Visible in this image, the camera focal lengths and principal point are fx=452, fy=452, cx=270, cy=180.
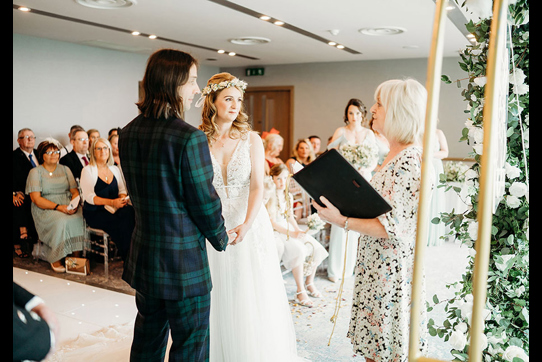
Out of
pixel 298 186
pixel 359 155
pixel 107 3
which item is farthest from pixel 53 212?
pixel 359 155

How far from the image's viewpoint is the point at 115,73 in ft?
30.1

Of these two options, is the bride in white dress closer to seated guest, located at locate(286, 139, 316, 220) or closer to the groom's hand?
the groom's hand

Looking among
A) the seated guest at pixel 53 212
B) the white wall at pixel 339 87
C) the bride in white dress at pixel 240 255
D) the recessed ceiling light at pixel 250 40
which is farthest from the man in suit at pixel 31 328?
the white wall at pixel 339 87

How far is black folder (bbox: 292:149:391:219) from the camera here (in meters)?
1.84

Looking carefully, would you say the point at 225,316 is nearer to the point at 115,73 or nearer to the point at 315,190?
the point at 315,190

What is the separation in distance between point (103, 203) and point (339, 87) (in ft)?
24.0

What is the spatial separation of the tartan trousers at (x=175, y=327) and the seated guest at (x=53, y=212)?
320 cm

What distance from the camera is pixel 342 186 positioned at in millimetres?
1928

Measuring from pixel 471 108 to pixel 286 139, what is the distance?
10.0 meters

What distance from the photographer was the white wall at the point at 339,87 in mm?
9484

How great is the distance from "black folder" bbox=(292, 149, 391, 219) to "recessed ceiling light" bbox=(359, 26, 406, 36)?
16.8 feet

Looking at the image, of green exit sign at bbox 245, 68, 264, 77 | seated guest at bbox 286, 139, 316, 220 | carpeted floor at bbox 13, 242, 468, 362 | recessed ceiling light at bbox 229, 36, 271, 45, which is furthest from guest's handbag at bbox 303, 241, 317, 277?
green exit sign at bbox 245, 68, 264, 77

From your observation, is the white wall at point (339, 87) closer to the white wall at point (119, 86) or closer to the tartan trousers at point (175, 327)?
the white wall at point (119, 86)

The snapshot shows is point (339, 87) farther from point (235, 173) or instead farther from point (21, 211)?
point (235, 173)
